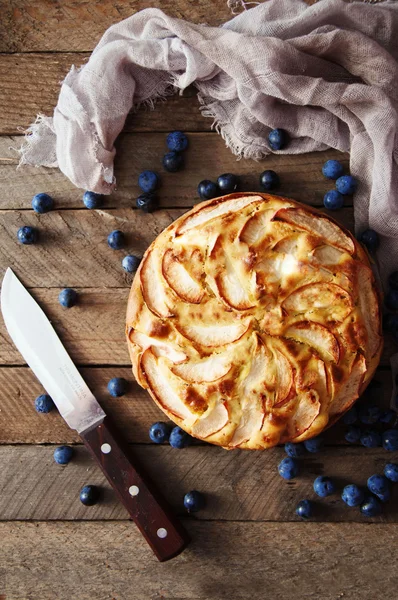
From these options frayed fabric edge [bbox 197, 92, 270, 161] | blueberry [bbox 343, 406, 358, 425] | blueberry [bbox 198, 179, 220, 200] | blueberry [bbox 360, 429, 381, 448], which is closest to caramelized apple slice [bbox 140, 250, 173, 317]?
blueberry [bbox 198, 179, 220, 200]

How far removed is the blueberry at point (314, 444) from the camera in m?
2.44

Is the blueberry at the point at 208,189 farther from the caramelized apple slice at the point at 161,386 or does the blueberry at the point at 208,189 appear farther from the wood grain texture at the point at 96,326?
the caramelized apple slice at the point at 161,386

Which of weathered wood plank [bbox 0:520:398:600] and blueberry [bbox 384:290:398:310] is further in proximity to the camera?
weathered wood plank [bbox 0:520:398:600]

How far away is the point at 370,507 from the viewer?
7.98 ft

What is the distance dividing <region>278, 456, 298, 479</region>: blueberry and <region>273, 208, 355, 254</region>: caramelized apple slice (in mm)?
875

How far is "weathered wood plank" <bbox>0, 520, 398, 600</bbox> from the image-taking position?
2.50 m

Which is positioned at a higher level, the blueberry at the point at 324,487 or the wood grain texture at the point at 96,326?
the wood grain texture at the point at 96,326

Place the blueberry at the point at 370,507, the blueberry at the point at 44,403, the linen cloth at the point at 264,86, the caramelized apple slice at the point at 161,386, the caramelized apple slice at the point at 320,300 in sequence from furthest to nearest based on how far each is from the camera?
the blueberry at the point at 44,403 → the blueberry at the point at 370,507 → the linen cloth at the point at 264,86 → the caramelized apple slice at the point at 161,386 → the caramelized apple slice at the point at 320,300

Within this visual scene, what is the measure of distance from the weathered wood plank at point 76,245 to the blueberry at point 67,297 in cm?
5

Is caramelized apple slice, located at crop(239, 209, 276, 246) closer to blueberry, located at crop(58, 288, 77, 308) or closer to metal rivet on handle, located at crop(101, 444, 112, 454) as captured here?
blueberry, located at crop(58, 288, 77, 308)

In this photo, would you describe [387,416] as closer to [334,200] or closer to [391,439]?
[391,439]

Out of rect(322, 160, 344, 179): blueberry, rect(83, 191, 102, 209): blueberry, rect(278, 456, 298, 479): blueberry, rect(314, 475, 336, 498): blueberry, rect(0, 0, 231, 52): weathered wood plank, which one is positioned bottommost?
rect(314, 475, 336, 498): blueberry

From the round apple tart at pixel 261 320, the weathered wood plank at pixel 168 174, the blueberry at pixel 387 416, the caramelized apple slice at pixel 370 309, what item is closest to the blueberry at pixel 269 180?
the weathered wood plank at pixel 168 174

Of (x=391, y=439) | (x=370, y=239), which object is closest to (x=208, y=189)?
(x=370, y=239)
